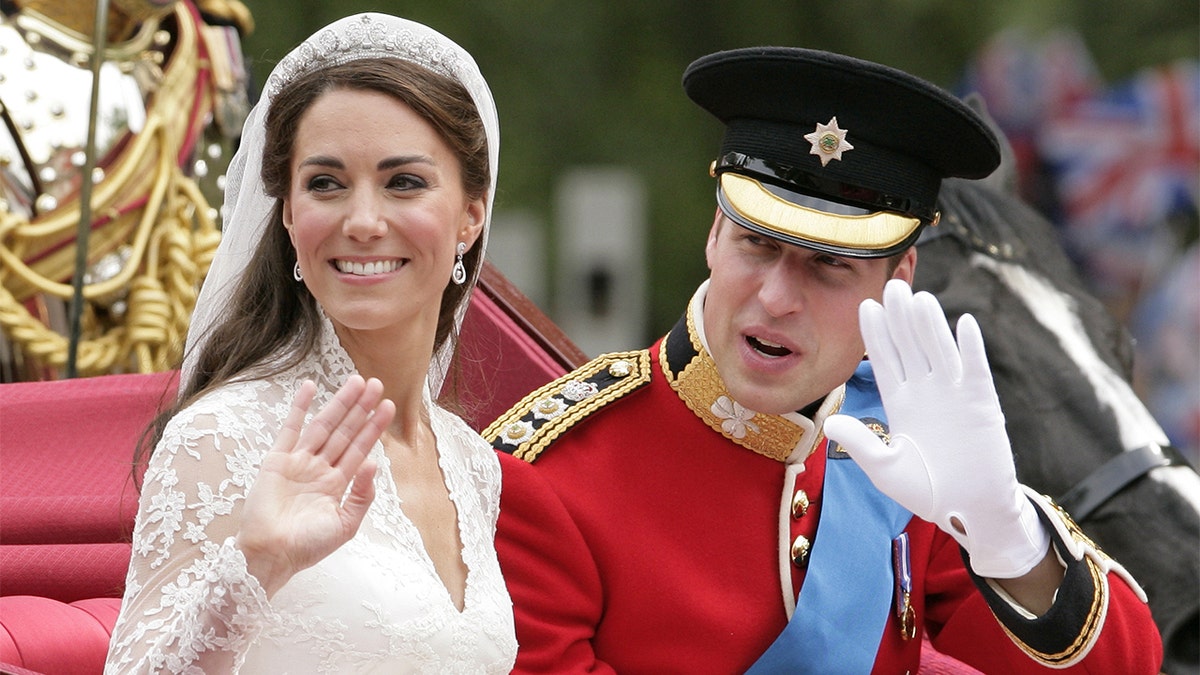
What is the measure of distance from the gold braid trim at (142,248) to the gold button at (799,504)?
115 centimetres

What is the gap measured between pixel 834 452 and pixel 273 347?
831 millimetres

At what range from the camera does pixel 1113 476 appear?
317 centimetres

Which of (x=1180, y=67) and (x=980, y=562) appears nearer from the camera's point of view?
(x=980, y=562)

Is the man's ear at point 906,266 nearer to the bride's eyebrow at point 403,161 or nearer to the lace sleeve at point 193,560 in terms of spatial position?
the bride's eyebrow at point 403,161

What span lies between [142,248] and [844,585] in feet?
4.65

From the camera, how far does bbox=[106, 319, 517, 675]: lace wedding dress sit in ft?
5.40

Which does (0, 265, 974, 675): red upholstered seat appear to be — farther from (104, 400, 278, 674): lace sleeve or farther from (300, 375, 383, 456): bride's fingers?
(300, 375, 383, 456): bride's fingers

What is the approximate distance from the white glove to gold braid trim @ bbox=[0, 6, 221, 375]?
1.40m

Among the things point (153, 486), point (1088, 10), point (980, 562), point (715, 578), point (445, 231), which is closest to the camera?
point (153, 486)

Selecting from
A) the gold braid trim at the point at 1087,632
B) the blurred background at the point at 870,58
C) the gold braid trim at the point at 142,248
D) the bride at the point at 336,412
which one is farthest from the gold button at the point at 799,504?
the blurred background at the point at 870,58

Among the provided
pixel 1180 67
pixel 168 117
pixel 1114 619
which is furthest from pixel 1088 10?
pixel 1114 619

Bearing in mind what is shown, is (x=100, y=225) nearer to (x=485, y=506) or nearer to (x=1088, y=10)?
(x=485, y=506)

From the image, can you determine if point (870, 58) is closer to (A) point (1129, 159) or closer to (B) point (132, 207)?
(A) point (1129, 159)

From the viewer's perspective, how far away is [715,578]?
2369 millimetres
